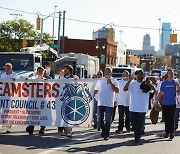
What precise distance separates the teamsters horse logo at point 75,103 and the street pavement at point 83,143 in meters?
Answer: 0.51

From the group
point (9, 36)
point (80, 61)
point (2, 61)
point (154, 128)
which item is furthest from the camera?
point (9, 36)

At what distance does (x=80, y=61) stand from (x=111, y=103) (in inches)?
965

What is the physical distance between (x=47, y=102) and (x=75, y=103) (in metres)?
0.74

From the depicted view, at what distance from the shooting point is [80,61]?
35031 millimetres

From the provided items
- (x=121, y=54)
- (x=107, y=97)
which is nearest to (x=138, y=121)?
(x=107, y=97)

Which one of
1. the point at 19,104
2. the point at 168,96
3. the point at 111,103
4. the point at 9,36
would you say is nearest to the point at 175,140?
the point at 168,96

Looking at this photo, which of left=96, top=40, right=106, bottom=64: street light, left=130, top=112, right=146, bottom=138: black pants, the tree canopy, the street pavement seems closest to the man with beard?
the street pavement

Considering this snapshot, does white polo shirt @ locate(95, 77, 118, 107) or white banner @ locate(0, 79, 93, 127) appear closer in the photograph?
white polo shirt @ locate(95, 77, 118, 107)

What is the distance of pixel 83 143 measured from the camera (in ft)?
33.0

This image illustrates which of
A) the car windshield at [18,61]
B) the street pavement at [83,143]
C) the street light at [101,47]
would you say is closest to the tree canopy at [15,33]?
the street light at [101,47]

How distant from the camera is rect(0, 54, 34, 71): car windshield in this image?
20.9m

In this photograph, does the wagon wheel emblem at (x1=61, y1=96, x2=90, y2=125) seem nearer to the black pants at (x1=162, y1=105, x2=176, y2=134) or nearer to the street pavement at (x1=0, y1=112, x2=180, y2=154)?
the street pavement at (x1=0, y1=112, x2=180, y2=154)

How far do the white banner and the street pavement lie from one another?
1.40 feet

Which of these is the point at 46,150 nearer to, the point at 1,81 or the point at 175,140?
the point at 1,81
